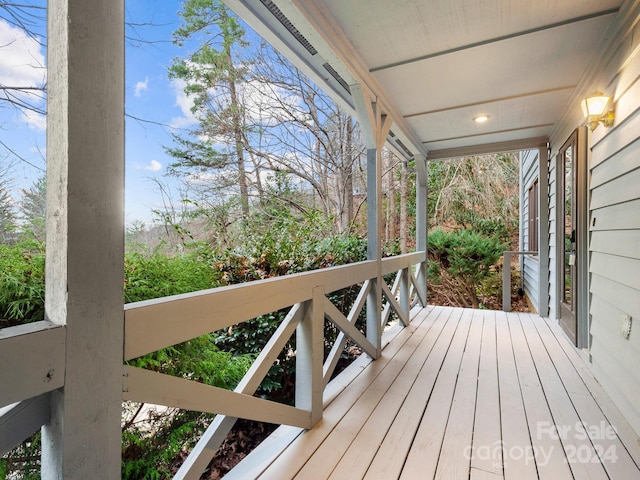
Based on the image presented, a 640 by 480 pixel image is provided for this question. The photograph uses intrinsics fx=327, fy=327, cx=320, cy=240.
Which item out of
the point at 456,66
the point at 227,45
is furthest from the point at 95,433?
the point at 227,45

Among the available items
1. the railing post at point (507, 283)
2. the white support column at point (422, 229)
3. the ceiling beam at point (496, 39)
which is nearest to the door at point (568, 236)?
the railing post at point (507, 283)

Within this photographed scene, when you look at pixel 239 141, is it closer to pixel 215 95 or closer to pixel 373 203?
pixel 215 95

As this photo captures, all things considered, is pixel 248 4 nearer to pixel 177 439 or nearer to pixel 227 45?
pixel 177 439

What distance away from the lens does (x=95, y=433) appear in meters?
0.83

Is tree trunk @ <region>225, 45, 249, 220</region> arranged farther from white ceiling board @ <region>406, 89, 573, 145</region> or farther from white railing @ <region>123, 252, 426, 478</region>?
white railing @ <region>123, 252, 426, 478</region>

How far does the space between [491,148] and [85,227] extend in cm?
505

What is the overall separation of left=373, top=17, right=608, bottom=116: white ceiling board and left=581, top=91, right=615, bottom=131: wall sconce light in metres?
0.37

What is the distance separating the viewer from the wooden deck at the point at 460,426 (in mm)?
1528

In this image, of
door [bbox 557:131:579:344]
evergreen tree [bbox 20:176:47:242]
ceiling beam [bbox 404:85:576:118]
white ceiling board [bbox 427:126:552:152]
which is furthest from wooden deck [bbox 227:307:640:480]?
white ceiling board [bbox 427:126:552:152]

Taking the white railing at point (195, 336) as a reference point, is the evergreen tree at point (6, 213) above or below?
above

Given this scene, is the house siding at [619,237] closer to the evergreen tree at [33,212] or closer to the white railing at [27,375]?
the white railing at [27,375]

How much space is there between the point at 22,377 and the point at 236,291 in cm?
71

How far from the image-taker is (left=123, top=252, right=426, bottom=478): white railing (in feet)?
3.19

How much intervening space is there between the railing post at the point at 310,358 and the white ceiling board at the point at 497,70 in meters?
2.01
